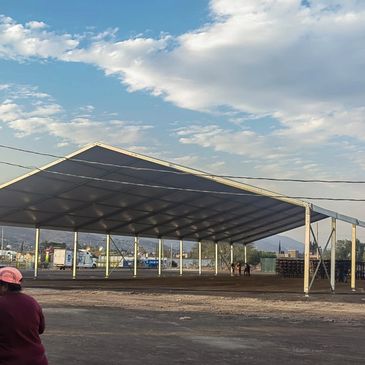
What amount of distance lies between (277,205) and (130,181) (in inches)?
431

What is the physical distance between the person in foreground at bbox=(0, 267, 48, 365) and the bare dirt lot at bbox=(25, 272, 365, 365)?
5321mm

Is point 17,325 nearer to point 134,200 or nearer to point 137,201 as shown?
point 134,200

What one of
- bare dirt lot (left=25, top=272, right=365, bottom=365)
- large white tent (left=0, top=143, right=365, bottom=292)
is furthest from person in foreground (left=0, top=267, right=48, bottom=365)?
large white tent (left=0, top=143, right=365, bottom=292)

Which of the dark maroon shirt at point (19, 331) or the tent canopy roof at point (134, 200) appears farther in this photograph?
the tent canopy roof at point (134, 200)

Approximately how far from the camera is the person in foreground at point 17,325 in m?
3.90

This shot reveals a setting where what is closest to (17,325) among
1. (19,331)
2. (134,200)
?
(19,331)

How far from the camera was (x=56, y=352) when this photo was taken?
32.7 ft

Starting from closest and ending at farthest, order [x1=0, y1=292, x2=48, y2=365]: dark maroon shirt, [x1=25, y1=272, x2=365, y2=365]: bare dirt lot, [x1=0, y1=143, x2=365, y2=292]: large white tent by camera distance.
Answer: [x1=0, y1=292, x2=48, y2=365]: dark maroon shirt, [x1=25, y1=272, x2=365, y2=365]: bare dirt lot, [x1=0, y1=143, x2=365, y2=292]: large white tent

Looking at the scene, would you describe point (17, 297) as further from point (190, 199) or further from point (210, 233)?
point (210, 233)

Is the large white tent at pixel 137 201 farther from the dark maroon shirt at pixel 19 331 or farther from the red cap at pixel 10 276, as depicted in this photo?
the dark maroon shirt at pixel 19 331

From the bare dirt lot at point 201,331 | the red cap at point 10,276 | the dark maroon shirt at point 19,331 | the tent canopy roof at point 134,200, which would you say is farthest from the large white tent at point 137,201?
the dark maroon shirt at point 19,331

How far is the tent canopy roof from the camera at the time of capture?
87.3ft

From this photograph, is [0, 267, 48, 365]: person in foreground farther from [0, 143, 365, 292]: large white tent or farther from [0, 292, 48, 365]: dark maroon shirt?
[0, 143, 365, 292]: large white tent

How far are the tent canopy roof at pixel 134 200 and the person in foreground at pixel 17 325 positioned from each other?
2039 centimetres
